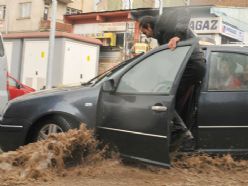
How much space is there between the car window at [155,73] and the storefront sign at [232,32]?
78.6 ft

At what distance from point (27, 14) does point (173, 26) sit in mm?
36705

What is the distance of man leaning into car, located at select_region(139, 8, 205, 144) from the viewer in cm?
539

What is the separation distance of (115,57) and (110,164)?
26777mm

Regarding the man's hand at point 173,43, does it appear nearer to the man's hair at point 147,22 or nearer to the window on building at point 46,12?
the man's hair at point 147,22

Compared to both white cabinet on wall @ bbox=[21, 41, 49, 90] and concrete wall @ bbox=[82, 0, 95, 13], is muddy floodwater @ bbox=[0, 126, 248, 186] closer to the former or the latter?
white cabinet on wall @ bbox=[21, 41, 49, 90]

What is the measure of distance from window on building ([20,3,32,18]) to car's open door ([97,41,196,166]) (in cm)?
3646

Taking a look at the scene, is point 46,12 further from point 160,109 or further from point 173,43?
point 160,109

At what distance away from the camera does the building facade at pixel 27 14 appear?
39.9 m

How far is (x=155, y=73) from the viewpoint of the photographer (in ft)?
17.2

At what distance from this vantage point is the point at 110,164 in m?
5.19

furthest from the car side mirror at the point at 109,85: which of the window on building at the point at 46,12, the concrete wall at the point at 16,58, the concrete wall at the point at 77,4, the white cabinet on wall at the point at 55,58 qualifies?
the concrete wall at the point at 77,4

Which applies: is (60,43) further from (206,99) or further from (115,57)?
(206,99)

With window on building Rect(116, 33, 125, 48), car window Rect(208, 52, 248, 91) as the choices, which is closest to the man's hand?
car window Rect(208, 52, 248, 91)

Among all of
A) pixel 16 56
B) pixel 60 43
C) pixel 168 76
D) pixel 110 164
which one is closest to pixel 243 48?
pixel 168 76
